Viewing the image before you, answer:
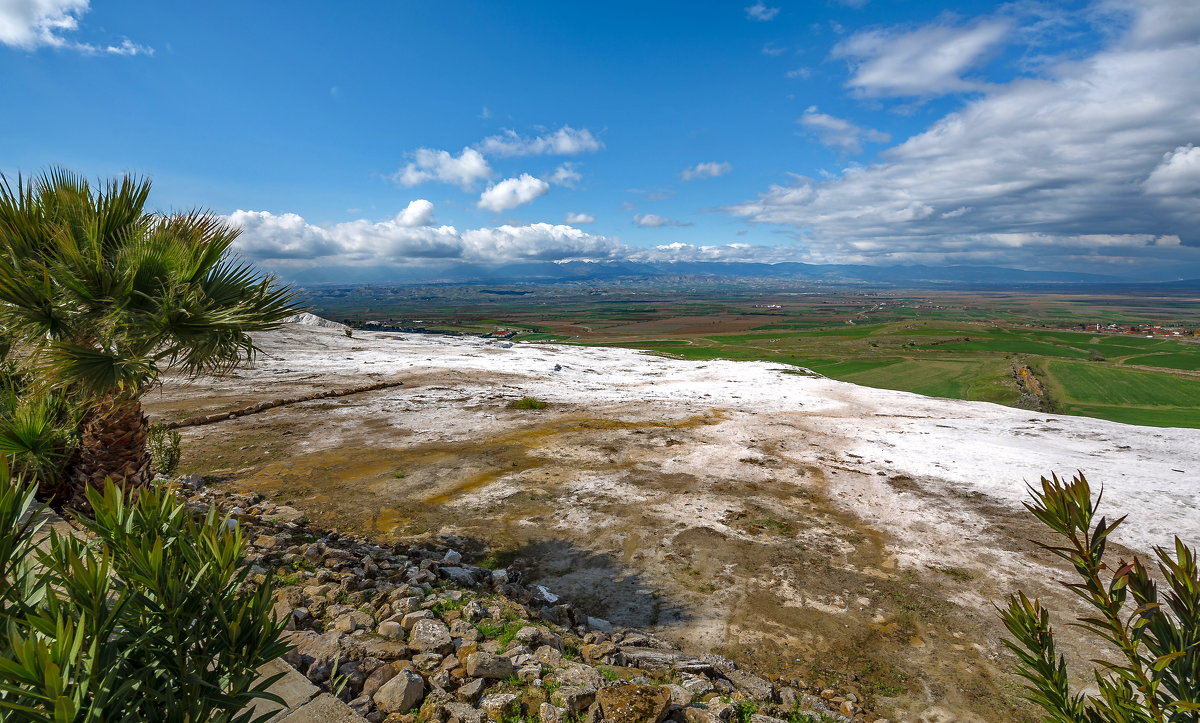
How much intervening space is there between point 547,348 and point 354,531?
1462 inches

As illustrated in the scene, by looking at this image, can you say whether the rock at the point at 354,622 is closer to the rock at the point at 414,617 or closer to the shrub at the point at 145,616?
the rock at the point at 414,617

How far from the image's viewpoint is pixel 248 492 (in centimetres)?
1098

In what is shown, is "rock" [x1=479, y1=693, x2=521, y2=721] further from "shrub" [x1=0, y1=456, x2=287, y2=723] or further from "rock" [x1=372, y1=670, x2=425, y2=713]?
"shrub" [x1=0, y1=456, x2=287, y2=723]

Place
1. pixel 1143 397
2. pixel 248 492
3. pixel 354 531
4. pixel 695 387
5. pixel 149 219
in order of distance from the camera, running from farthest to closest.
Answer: pixel 1143 397 < pixel 695 387 < pixel 248 492 < pixel 354 531 < pixel 149 219

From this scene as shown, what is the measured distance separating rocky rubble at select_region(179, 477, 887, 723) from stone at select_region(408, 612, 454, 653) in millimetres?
14

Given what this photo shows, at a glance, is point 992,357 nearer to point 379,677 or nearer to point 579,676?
point 579,676

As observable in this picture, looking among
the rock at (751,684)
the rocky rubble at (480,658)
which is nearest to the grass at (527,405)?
the rocky rubble at (480,658)

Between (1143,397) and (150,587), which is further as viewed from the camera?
(1143,397)

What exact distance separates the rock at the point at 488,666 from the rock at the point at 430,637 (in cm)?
45

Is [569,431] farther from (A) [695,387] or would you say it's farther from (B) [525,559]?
(A) [695,387]

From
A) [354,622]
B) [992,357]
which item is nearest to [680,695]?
[354,622]

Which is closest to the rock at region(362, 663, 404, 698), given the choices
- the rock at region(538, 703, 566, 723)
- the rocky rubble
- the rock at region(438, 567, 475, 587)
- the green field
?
the rocky rubble

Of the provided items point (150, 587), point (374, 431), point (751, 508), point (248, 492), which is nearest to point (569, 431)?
point (374, 431)

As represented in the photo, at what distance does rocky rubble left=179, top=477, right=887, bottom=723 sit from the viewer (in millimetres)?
4473
